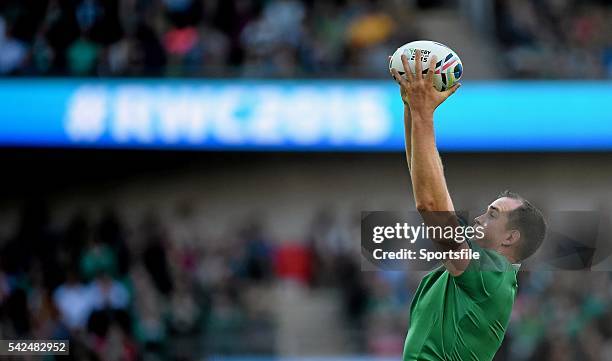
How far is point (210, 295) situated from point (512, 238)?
→ 27.3ft

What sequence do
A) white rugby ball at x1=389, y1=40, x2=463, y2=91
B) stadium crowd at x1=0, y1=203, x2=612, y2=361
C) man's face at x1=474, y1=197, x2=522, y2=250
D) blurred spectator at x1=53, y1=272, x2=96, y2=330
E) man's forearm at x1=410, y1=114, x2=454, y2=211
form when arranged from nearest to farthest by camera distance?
man's forearm at x1=410, y1=114, x2=454, y2=211 → white rugby ball at x1=389, y1=40, x2=463, y2=91 → man's face at x1=474, y1=197, x2=522, y2=250 → stadium crowd at x1=0, y1=203, x2=612, y2=361 → blurred spectator at x1=53, y1=272, x2=96, y2=330

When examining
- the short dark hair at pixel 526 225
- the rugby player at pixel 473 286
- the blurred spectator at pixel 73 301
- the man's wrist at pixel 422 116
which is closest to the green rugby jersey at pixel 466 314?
the rugby player at pixel 473 286

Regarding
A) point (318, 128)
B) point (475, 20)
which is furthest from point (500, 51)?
point (318, 128)

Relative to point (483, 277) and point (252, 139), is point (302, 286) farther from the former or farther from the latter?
point (483, 277)

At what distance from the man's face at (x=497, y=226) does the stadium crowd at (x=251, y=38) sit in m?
8.91

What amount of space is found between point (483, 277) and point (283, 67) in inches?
364

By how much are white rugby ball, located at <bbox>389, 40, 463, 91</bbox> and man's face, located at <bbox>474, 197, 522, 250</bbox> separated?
0.53m

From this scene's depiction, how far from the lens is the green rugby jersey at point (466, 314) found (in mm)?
4301

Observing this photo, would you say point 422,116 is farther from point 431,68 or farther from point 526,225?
point 526,225

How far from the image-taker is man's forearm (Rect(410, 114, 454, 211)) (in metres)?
4.01

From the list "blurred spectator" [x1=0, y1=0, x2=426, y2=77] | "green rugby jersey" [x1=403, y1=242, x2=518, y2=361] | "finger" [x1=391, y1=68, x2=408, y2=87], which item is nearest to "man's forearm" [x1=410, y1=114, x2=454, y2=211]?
"finger" [x1=391, y1=68, x2=408, y2=87]

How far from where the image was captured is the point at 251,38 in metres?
13.7

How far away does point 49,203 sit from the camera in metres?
15.1

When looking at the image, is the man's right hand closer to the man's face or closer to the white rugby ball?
the white rugby ball
